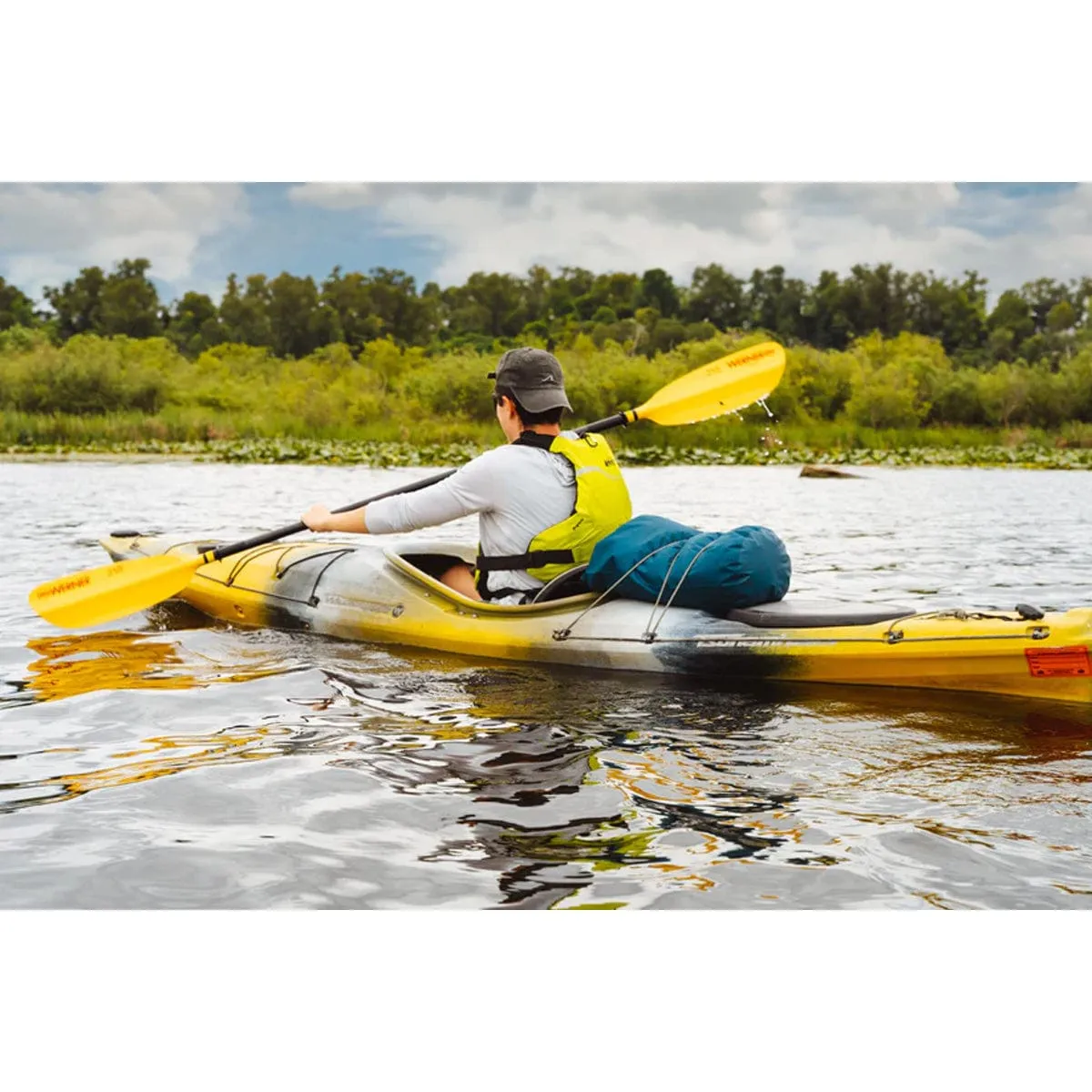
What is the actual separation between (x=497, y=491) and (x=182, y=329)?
12936mm

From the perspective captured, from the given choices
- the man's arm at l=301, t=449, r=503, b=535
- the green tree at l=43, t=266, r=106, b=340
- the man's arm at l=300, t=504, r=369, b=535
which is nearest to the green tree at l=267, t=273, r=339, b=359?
the green tree at l=43, t=266, r=106, b=340

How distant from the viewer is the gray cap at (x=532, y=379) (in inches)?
155

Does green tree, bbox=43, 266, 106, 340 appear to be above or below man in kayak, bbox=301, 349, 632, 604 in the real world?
above

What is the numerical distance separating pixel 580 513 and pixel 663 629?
436 millimetres

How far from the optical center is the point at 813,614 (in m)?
3.83

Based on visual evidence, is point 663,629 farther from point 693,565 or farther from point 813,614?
point 813,614

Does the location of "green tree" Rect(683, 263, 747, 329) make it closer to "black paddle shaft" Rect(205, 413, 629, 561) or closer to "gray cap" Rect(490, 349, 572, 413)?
"black paddle shaft" Rect(205, 413, 629, 561)

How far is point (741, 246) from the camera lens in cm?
1460

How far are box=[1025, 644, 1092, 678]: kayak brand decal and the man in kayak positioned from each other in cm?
129

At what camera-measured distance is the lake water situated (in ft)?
8.21
